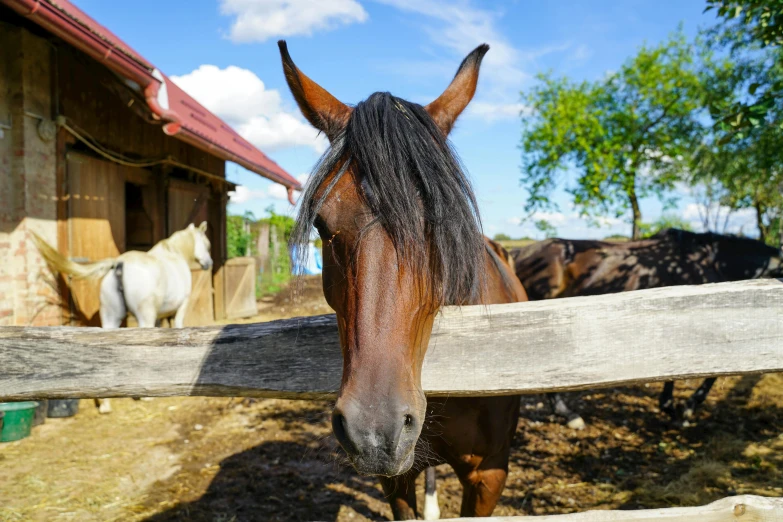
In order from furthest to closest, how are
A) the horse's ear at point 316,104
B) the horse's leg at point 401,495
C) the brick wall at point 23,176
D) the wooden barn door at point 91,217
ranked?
the wooden barn door at point 91,217, the brick wall at point 23,176, the horse's leg at point 401,495, the horse's ear at point 316,104

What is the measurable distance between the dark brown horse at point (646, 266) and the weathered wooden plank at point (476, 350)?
4029mm

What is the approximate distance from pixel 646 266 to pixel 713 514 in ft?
15.8

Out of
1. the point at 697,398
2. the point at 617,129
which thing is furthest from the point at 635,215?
the point at 697,398

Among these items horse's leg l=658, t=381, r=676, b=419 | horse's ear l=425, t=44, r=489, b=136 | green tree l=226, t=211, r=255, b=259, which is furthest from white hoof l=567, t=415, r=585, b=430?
green tree l=226, t=211, r=255, b=259

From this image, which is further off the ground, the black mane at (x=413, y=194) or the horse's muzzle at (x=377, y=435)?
the black mane at (x=413, y=194)

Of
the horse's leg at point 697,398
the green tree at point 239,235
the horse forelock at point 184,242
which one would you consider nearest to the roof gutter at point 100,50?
the horse forelock at point 184,242

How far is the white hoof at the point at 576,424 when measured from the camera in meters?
5.04

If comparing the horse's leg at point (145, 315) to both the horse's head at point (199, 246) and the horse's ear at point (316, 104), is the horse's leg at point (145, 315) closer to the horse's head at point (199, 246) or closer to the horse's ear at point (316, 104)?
the horse's head at point (199, 246)

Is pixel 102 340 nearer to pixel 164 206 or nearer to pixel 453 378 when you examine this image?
pixel 453 378

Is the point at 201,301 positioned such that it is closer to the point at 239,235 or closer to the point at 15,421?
the point at 15,421

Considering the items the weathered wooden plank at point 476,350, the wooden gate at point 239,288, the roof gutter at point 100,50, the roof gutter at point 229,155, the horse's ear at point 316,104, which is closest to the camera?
the weathered wooden plank at point 476,350

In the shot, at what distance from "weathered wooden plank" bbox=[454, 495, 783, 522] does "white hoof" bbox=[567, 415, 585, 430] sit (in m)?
3.95

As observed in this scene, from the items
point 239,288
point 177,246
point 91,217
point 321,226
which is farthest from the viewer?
point 239,288

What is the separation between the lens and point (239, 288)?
11672mm
